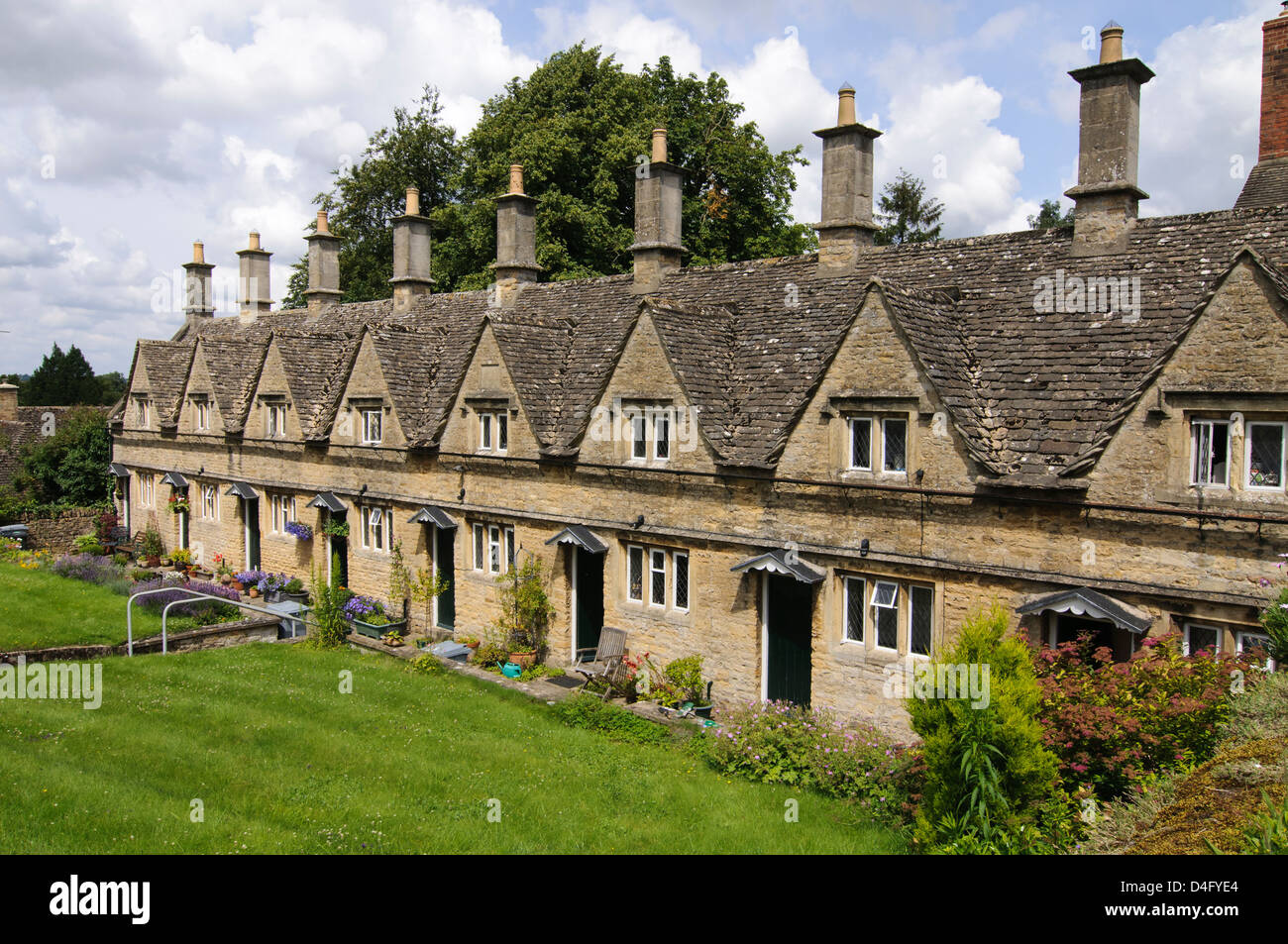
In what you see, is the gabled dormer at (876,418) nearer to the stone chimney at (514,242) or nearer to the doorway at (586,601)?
the doorway at (586,601)

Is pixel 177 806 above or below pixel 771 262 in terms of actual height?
below

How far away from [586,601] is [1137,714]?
38.7ft

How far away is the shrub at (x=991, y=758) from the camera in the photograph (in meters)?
10.1

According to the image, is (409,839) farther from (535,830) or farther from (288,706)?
(288,706)

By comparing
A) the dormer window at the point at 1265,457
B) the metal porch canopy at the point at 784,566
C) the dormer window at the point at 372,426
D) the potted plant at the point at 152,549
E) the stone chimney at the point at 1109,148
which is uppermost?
the stone chimney at the point at 1109,148

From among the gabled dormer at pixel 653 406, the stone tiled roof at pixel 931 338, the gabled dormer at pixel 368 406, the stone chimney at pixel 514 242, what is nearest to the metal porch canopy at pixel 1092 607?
the stone tiled roof at pixel 931 338

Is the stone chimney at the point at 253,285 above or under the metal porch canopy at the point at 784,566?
above

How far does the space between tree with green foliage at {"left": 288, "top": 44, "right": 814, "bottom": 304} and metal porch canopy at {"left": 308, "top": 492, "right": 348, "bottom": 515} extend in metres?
14.4

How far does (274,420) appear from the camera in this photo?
29.0 metres

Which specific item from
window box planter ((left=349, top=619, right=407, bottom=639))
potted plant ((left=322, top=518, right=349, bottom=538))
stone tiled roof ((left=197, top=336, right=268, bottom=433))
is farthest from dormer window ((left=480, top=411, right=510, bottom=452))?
stone tiled roof ((left=197, top=336, right=268, bottom=433))

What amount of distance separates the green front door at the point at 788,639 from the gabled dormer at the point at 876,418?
2.21m

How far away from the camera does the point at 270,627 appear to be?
2334cm

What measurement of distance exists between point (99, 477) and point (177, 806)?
36020 mm
